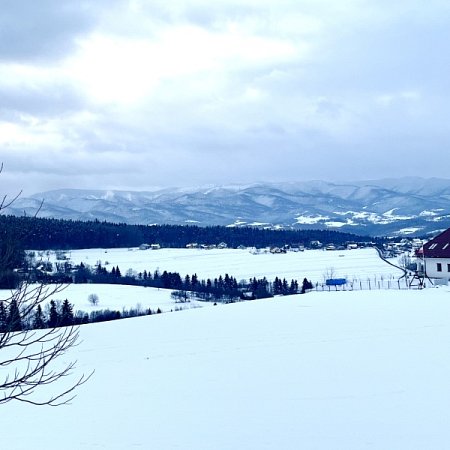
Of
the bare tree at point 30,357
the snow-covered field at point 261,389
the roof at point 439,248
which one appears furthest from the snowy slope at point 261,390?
the roof at point 439,248

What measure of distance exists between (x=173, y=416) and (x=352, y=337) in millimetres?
8490

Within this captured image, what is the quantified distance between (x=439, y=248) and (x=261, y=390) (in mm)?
28071

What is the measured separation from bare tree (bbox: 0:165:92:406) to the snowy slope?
682 mm

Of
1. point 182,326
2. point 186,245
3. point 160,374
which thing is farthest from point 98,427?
point 186,245

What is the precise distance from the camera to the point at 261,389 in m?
12.0

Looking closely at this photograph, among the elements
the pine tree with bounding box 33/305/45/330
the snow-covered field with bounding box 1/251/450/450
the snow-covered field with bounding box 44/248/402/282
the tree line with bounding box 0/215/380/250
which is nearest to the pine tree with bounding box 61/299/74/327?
the pine tree with bounding box 33/305/45/330

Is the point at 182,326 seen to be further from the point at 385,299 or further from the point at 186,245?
the point at 186,245

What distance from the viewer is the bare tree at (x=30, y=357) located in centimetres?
550

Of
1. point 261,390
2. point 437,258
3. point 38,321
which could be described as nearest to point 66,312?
point 38,321

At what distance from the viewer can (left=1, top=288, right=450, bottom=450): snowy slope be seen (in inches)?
361

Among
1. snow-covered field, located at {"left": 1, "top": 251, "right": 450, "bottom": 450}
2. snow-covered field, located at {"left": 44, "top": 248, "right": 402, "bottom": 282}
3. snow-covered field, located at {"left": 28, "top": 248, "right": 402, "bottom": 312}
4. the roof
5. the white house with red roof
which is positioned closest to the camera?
snow-covered field, located at {"left": 1, "top": 251, "right": 450, "bottom": 450}

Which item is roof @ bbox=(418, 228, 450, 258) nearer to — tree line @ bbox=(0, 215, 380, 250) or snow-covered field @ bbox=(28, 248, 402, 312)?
snow-covered field @ bbox=(28, 248, 402, 312)

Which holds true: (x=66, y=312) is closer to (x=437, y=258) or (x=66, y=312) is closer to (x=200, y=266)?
(x=437, y=258)

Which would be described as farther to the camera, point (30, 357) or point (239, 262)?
point (239, 262)
